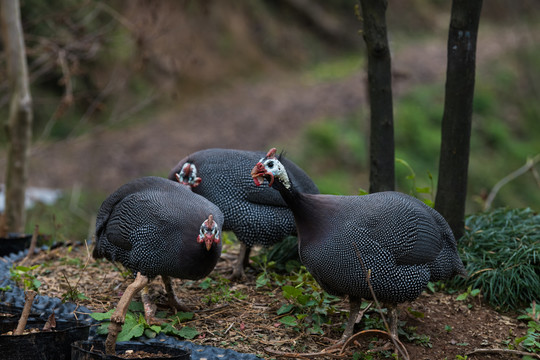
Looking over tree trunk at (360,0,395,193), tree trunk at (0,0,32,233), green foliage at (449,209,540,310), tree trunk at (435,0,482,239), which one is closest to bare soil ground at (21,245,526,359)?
green foliage at (449,209,540,310)

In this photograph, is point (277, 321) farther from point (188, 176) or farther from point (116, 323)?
point (188, 176)

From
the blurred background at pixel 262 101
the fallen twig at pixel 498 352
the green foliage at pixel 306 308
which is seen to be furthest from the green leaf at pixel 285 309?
the blurred background at pixel 262 101

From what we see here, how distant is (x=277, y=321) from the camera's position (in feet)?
12.4

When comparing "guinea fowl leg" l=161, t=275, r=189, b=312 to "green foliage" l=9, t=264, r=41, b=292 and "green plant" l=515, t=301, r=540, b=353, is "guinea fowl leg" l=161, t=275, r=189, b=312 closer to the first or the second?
"green foliage" l=9, t=264, r=41, b=292

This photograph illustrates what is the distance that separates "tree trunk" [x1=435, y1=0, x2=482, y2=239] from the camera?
4.20 m

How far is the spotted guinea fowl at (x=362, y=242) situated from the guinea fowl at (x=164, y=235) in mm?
470

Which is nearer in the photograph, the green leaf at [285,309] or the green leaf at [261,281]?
the green leaf at [285,309]

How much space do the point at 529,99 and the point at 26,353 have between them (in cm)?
1436

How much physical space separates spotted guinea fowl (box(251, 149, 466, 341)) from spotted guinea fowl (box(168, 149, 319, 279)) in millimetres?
864

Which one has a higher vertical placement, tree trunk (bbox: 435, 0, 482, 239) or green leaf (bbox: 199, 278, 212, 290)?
tree trunk (bbox: 435, 0, 482, 239)

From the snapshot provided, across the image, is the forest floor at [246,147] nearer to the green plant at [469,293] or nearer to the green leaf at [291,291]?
the green plant at [469,293]

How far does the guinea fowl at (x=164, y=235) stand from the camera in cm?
354

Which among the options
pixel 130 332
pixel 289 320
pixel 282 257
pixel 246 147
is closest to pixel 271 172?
pixel 289 320

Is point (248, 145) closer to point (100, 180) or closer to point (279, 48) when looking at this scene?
point (100, 180)
